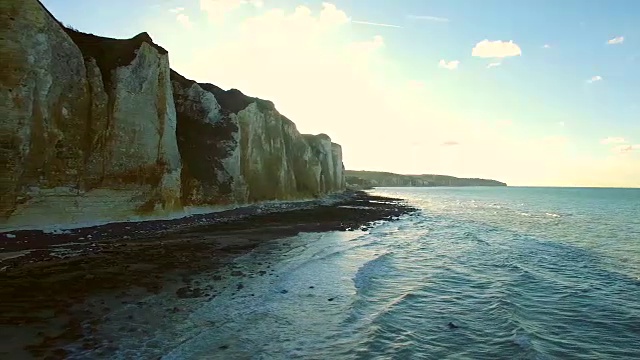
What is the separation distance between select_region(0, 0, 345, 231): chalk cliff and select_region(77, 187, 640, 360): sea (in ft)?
33.7

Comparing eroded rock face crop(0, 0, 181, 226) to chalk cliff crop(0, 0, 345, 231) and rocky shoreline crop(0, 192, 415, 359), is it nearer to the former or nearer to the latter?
chalk cliff crop(0, 0, 345, 231)

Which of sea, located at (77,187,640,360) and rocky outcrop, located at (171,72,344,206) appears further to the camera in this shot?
rocky outcrop, located at (171,72,344,206)

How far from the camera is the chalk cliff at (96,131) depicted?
714 inches

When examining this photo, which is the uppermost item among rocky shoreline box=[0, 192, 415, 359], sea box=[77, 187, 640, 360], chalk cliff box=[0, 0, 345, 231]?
chalk cliff box=[0, 0, 345, 231]

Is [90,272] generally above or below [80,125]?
below

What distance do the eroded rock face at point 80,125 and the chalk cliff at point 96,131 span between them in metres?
0.05

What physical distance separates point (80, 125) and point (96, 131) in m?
1.04

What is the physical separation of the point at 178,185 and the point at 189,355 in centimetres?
2315

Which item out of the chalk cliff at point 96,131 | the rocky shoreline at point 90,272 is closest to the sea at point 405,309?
the rocky shoreline at point 90,272

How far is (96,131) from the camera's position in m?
22.6

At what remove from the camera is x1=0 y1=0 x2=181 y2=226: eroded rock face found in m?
18.1

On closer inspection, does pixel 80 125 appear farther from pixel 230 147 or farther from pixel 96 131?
pixel 230 147

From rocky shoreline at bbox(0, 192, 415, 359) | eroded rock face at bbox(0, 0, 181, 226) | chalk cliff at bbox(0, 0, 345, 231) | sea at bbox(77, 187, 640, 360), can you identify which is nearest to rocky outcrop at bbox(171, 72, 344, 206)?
chalk cliff at bbox(0, 0, 345, 231)

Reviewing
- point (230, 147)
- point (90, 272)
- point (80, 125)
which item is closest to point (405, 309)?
point (90, 272)
